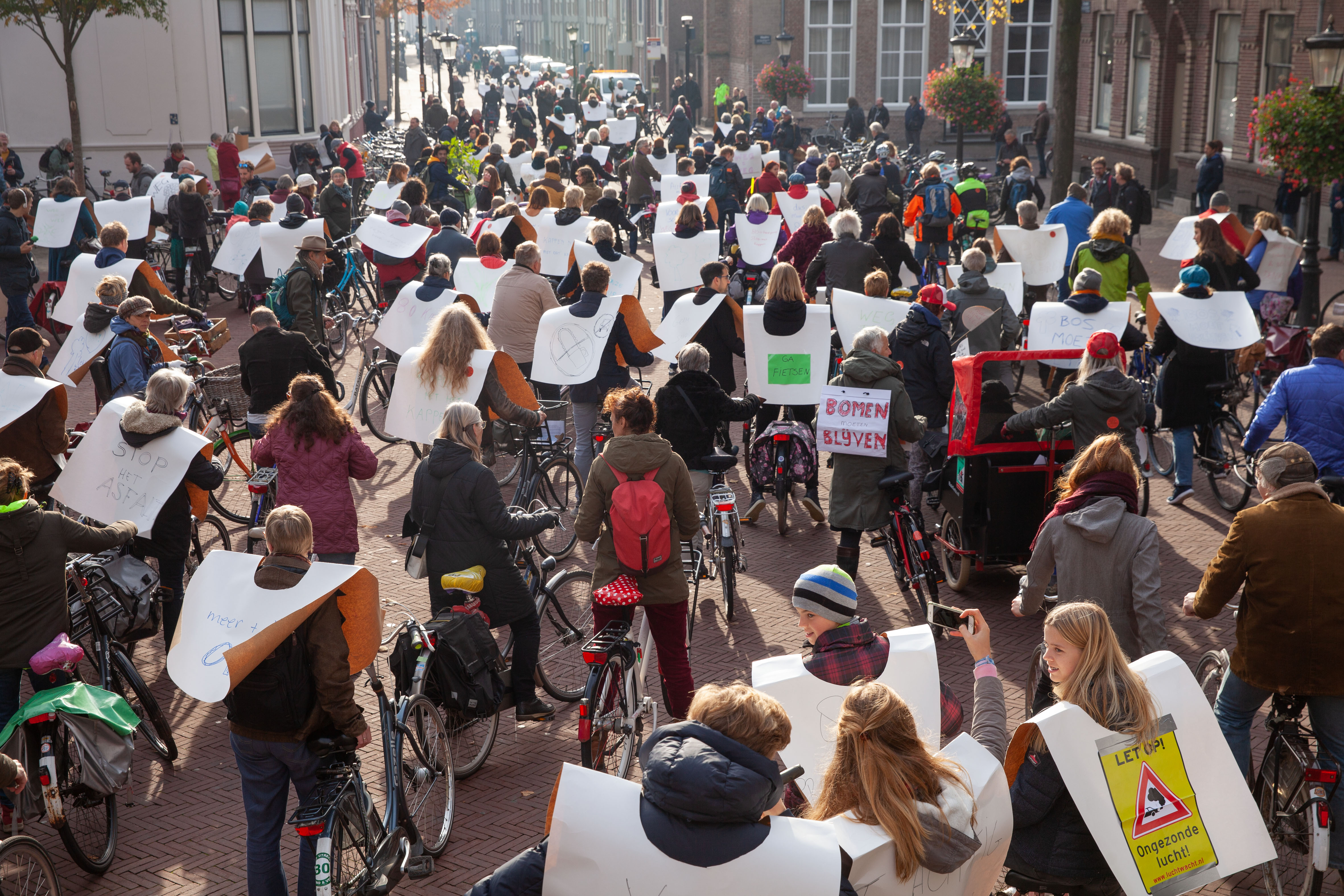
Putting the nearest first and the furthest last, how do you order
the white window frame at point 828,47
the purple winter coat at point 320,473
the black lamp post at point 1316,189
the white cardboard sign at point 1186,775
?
the white cardboard sign at point 1186,775, the purple winter coat at point 320,473, the black lamp post at point 1316,189, the white window frame at point 828,47

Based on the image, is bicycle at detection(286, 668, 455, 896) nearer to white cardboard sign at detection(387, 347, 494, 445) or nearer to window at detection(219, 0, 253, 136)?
white cardboard sign at detection(387, 347, 494, 445)

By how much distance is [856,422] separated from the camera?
7.75 meters

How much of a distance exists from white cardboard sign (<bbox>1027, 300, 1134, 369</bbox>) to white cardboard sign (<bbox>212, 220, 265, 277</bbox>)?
343 inches

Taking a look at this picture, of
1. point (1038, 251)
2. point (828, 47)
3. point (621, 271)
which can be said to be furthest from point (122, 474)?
point (828, 47)

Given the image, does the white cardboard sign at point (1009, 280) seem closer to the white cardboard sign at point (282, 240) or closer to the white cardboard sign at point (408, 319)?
the white cardboard sign at point (408, 319)

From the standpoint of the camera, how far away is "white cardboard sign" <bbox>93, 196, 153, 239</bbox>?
16.3m

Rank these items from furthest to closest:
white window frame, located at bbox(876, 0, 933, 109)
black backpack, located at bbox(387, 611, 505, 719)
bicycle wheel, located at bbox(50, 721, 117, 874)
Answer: white window frame, located at bbox(876, 0, 933, 109) → black backpack, located at bbox(387, 611, 505, 719) → bicycle wheel, located at bbox(50, 721, 117, 874)

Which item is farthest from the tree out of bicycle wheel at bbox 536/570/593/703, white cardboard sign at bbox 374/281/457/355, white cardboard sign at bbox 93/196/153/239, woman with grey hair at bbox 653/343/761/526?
bicycle wheel at bbox 536/570/593/703

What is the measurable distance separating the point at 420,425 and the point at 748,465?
8.05 feet

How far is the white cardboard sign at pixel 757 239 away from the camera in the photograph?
1460 cm

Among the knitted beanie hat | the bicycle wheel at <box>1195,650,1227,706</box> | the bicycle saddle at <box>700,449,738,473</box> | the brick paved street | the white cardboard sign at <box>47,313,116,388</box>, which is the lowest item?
the brick paved street

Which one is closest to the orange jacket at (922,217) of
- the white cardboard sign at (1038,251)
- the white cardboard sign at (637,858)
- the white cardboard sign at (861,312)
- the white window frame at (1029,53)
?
the white cardboard sign at (1038,251)

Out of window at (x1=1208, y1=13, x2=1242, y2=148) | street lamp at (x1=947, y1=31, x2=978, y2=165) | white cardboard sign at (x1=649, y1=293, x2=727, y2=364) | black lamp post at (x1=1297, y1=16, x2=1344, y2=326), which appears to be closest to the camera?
white cardboard sign at (x1=649, y1=293, x2=727, y2=364)

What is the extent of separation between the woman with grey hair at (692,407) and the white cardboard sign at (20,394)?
144 inches
